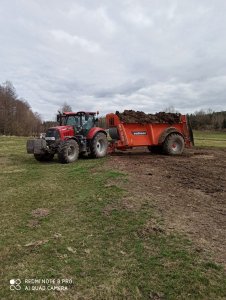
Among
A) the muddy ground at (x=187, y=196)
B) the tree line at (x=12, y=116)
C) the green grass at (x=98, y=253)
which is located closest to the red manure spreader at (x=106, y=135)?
the muddy ground at (x=187, y=196)

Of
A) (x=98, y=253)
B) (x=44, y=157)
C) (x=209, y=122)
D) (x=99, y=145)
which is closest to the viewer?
(x=98, y=253)

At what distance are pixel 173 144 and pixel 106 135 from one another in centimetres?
321

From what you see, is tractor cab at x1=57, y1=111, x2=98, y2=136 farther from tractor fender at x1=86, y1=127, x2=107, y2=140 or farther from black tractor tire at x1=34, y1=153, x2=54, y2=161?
black tractor tire at x1=34, y1=153, x2=54, y2=161

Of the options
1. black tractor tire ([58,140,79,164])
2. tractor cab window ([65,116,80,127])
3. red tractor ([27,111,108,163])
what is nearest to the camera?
black tractor tire ([58,140,79,164])

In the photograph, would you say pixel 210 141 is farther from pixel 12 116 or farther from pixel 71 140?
pixel 12 116

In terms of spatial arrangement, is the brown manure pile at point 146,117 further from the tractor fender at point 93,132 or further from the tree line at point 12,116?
the tree line at point 12,116

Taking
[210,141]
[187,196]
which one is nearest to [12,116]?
[210,141]

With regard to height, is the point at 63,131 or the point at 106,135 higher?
the point at 63,131

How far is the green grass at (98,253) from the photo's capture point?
13.3 feet

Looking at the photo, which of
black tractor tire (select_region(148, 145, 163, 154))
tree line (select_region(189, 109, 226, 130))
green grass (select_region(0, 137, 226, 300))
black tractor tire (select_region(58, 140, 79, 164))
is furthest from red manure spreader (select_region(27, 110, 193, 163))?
tree line (select_region(189, 109, 226, 130))

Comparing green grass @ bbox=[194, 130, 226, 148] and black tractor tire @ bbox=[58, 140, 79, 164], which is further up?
black tractor tire @ bbox=[58, 140, 79, 164]

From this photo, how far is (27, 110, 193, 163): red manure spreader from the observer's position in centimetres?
1370

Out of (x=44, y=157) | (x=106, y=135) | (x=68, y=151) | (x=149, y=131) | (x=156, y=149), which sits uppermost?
(x=149, y=131)

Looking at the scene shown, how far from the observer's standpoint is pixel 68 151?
1359cm
